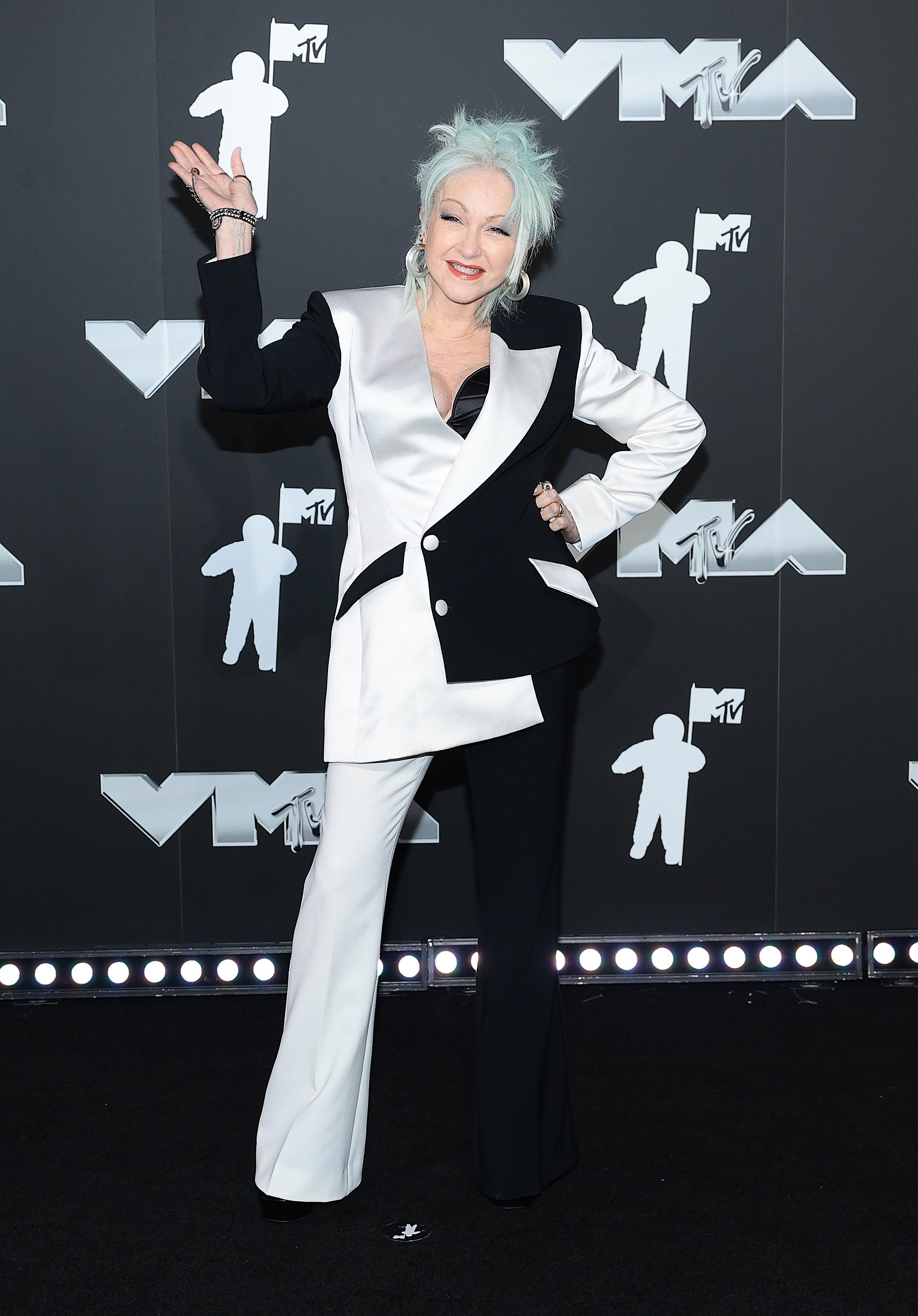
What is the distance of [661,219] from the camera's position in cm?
269

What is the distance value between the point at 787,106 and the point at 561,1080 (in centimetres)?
210

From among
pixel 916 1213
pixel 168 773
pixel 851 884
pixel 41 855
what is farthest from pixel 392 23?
pixel 916 1213

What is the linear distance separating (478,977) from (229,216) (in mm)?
1195

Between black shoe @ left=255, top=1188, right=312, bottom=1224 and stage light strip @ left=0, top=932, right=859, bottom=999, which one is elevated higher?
stage light strip @ left=0, top=932, right=859, bottom=999

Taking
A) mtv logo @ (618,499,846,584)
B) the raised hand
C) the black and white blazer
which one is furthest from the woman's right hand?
mtv logo @ (618,499,846,584)

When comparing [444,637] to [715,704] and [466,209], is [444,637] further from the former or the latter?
[715,704]

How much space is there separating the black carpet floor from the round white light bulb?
0.10m

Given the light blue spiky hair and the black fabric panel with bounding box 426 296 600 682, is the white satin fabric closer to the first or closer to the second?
the black fabric panel with bounding box 426 296 600 682

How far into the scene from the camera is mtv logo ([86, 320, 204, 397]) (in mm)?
2662

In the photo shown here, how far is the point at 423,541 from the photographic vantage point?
1812mm

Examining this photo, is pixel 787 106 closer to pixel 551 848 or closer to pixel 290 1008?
pixel 551 848

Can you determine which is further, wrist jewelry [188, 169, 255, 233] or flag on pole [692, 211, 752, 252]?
flag on pole [692, 211, 752, 252]

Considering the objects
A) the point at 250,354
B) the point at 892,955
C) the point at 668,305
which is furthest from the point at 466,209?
the point at 892,955

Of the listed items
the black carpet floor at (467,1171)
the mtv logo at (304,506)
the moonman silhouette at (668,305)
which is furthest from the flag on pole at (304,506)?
the black carpet floor at (467,1171)
